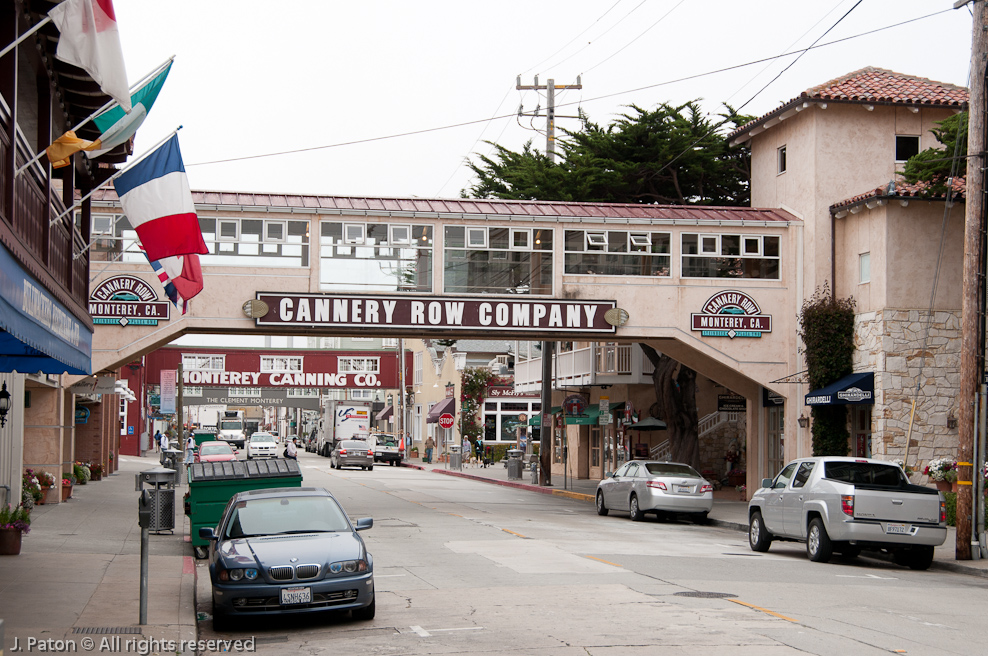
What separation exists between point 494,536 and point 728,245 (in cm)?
1234

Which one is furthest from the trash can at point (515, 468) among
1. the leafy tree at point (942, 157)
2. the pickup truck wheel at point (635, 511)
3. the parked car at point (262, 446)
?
the parked car at point (262, 446)

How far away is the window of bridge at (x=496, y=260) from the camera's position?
27406 mm

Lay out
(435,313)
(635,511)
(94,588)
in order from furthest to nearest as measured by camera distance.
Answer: (435,313) → (635,511) → (94,588)

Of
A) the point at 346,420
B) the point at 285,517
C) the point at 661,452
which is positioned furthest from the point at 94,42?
the point at 346,420

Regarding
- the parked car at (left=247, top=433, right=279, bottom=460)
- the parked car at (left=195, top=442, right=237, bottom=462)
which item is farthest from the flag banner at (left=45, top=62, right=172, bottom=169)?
the parked car at (left=247, top=433, right=279, bottom=460)

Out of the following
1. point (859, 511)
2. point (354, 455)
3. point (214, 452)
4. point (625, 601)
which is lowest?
point (354, 455)

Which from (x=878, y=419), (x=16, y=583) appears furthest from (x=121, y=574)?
(x=878, y=419)

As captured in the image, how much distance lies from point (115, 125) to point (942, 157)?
653 inches

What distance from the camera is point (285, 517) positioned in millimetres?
12039

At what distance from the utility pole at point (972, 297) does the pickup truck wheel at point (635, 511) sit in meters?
8.35

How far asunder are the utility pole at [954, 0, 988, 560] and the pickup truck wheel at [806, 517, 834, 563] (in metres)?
2.45

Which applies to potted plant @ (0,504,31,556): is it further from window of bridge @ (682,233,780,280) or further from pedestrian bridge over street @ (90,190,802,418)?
window of bridge @ (682,233,780,280)

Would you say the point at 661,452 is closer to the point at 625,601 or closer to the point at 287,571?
the point at 625,601

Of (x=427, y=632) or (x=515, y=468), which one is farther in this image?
(x=515, y=468)
